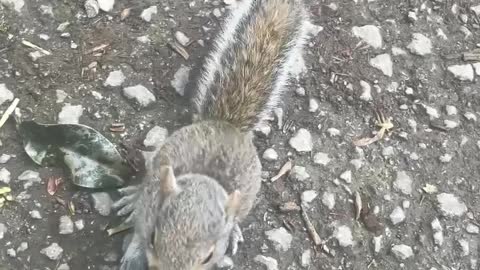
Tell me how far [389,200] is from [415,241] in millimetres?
172

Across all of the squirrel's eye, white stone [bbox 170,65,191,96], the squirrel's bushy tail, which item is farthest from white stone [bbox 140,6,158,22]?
the squirrel's eye

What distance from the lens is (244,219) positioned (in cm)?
272

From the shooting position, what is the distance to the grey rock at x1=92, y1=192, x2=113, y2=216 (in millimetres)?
2662

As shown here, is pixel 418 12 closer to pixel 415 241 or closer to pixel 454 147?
pixel 454 147

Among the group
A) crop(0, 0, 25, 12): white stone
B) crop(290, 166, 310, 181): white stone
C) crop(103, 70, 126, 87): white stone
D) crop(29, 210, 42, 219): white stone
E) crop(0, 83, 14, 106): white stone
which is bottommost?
crop(290, 166, 310, 181): white stone

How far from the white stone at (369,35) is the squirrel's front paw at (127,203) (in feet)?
3.69

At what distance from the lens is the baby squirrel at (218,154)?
7.22ft

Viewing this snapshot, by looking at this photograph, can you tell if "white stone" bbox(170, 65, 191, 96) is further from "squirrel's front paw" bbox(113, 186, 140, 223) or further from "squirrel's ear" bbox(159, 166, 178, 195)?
"squirrel's ear" bbox(159, 166, 178, 195)

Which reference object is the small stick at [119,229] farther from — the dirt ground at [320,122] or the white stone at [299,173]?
the white stone at [299,173]

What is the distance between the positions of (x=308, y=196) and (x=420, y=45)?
866mm

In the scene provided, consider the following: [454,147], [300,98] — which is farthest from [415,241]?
[300,98]

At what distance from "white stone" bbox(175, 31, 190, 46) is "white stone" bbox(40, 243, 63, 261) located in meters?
0.95

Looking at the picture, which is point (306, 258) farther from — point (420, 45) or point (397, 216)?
point (420, 45)

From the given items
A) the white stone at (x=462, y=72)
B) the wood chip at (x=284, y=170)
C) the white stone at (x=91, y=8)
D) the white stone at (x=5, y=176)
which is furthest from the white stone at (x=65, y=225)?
the white stone at (x=462, y=72)
